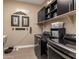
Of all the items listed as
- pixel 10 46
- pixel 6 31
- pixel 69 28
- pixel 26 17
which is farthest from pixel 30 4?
pixel 69 28

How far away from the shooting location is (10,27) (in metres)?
4.43

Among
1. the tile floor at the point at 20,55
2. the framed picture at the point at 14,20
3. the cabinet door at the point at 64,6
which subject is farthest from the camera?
the framed picture at the point at 14,20

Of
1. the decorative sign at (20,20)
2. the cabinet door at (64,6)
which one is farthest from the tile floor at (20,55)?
the cabinet door at (64,6)

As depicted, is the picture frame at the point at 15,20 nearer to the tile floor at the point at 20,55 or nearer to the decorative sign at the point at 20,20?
the decorative sign at the point at 20,20

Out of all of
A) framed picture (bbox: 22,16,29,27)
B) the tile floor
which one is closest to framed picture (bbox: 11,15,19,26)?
framed picture (bbox: 22,16,29,27)

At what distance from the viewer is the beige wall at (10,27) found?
171 inches

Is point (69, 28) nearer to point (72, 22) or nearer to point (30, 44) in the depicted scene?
point (72, 22)

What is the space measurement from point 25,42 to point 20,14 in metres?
1.61

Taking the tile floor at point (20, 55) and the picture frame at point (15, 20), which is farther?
the picture frame at point (15, 20)

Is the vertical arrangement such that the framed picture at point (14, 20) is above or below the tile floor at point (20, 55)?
above

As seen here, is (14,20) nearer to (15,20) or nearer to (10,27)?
(15,20)

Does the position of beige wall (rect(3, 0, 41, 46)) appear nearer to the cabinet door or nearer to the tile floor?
the tile floor

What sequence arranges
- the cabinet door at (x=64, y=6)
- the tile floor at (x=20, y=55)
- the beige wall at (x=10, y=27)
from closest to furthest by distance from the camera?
the cabinet door at (x=64, y=6) → the tile floor at (x=20, y=55) → the beige wall at (x=10, y=27)

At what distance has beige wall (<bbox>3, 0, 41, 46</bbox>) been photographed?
14.3 feet
